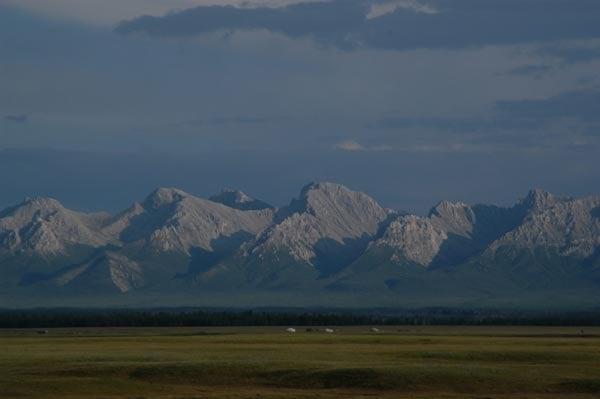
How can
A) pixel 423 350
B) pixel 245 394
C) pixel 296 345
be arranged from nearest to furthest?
pixel 245 394, pixel 423 350, pixel 296 345

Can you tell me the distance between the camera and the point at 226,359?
11419 centimetres

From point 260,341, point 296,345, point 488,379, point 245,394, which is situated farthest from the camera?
point 260,341

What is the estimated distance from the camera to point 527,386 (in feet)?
314

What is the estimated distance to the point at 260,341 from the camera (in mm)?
155000

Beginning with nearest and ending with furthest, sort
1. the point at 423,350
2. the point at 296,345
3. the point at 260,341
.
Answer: the point at 423,350 < the point at 296,345 < the point at 260,341

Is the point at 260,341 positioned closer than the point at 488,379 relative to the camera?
No

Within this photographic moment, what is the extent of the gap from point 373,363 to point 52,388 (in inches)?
1208

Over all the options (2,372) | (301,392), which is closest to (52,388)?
(2,372)

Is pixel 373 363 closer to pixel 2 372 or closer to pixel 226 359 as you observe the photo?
pixel 226 359

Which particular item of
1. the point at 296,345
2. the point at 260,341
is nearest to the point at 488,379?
the point at 296,345

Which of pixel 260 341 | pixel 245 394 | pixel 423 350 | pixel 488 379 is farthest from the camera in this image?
pixel 260 341

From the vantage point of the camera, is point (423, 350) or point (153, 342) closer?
point (423, 350)

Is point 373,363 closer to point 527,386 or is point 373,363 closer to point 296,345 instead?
point 527,386

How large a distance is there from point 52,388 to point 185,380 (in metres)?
11.5
